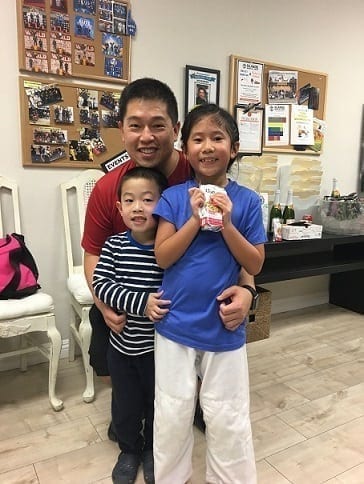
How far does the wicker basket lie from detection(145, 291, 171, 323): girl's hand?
1526 millimetres

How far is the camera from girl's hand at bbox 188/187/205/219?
105 cm

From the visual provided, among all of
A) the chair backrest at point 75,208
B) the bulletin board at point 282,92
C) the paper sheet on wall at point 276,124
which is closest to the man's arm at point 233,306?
the chair backrest at point 75,208

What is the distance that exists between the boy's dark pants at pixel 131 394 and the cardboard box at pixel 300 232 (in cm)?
156

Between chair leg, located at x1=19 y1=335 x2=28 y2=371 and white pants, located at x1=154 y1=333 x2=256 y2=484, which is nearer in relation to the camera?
white pants, located at x1=154 y1=333 x2=256 y2=484

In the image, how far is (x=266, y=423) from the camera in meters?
1.79

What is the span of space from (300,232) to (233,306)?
5.50 ft

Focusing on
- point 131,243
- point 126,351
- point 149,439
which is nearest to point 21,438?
point 149,439

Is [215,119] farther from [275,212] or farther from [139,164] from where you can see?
[275,212]

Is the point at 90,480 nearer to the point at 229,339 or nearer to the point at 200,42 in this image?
the point at 229,339

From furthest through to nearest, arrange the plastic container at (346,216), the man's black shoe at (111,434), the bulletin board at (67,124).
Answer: the plastic container at (346,216) → the bulletin board at (67,124) → the man's black shoe at (111,434)

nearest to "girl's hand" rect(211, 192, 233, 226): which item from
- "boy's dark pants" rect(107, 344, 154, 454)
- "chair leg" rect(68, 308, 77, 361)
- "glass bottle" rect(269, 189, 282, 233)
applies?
"boy's dark pants" rect(107, 344, 154, 454)

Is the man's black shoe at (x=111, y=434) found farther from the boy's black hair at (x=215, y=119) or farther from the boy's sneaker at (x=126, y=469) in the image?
the boy's black hair at (x=215, y=119)

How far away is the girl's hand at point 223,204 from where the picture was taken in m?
1.05

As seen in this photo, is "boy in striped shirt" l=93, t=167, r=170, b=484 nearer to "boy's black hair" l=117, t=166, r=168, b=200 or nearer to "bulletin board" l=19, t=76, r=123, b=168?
"boy's black hair" l=117, t=166, r=168, b=200
